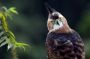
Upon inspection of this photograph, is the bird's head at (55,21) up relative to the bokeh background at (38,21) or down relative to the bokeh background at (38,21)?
down

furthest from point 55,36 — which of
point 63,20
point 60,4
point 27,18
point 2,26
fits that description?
point 60,4

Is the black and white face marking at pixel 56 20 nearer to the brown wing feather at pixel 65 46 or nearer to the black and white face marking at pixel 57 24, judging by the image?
the black and white face marking at pixel 57 24

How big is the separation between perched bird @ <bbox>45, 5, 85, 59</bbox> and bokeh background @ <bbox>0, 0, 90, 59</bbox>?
812cm

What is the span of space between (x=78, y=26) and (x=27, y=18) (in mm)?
1403

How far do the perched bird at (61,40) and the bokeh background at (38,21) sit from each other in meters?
8.12

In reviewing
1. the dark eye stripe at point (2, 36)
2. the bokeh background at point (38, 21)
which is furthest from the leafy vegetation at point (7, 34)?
the bokeh background at point (38, 21)

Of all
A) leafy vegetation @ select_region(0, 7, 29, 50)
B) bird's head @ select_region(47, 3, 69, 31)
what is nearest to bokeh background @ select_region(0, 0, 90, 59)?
bird's head @ select_region(47, 3, 69, 31)

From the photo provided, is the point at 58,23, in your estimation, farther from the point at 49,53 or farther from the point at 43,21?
the point at 43,21

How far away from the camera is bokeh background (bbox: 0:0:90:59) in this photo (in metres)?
13.3

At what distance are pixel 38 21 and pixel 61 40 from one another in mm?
12417

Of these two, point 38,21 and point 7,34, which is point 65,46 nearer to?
point 7,34

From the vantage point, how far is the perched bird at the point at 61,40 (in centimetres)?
339

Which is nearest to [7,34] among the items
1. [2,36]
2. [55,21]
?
[2,36]

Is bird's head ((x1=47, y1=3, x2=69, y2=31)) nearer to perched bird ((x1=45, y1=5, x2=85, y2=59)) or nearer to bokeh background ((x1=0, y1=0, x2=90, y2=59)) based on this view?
perched bird ((x1=45, y1=5, x2=85, y2=59))
